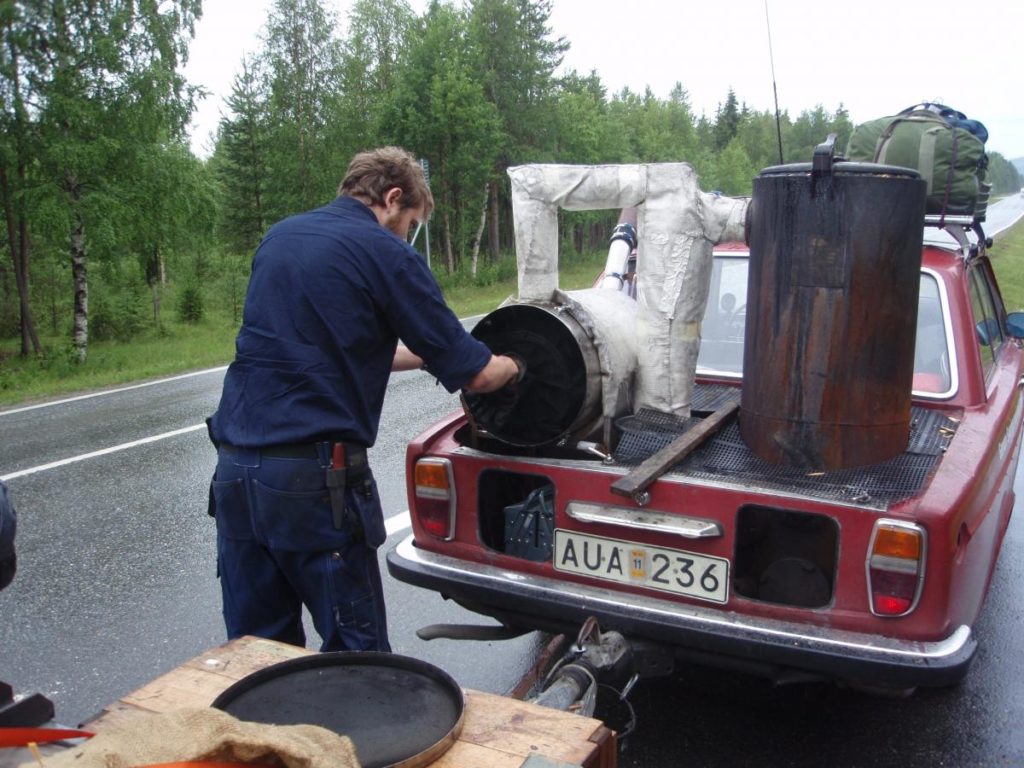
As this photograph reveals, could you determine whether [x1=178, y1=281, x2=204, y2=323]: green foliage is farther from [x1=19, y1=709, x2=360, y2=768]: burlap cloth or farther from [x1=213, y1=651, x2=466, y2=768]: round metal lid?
[x1=19, y1=709, x2=360, y2=768]: burlap cloth

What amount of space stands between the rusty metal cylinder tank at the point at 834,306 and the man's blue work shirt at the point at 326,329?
3.58 feet

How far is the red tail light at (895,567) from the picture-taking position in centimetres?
253

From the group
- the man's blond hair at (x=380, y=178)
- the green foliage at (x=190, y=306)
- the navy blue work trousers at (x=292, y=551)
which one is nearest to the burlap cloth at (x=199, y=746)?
the navy blue work trousers at (x=292, y=551)

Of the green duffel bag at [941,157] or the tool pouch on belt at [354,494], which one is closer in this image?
the tool pouch on belt at [354,494]

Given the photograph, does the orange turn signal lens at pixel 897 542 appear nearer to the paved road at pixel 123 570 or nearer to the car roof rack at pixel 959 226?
the paved road at pixel 123 570

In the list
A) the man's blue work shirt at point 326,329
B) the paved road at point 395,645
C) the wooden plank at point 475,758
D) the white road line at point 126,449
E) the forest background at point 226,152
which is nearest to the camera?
the wooden plank at point 475,758

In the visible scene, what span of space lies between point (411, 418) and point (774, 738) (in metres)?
5.79

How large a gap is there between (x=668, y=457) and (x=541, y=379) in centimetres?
52

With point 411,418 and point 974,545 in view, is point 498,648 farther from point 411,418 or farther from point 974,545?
point 411,418

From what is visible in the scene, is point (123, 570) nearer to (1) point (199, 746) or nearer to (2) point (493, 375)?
(2) point (493, 375)

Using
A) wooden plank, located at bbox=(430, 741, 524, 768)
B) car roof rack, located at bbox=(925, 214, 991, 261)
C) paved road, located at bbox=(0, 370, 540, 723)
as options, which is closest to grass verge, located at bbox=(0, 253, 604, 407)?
paved road, located at bbox=(0, 370, 540, 723)

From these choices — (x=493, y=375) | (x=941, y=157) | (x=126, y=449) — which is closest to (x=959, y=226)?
(x=941, y=157)

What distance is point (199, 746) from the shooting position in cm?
139

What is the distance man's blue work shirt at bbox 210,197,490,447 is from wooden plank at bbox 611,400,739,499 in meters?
0.65
